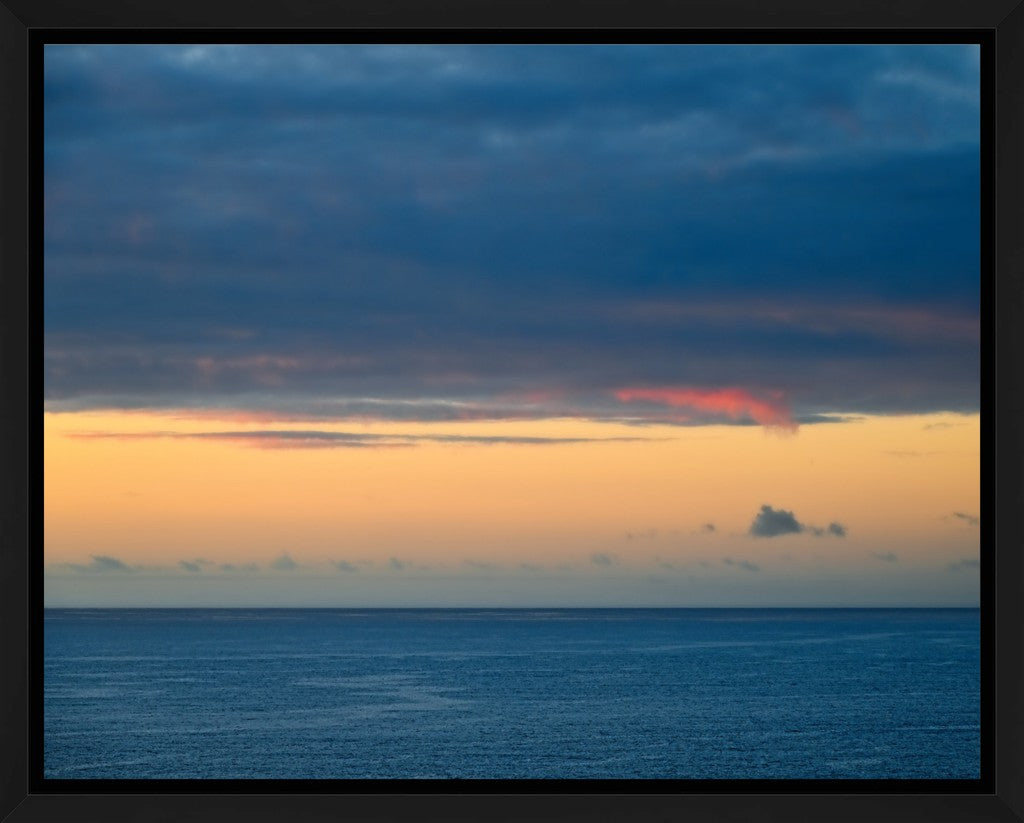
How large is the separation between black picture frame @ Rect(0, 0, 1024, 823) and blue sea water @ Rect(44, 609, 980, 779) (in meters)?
24.9

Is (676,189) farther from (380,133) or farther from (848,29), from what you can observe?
(848,29)

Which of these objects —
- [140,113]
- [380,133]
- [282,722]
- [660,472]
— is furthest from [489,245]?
[282,722]

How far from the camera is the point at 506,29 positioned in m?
1.88

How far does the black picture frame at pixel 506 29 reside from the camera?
6.00 ft

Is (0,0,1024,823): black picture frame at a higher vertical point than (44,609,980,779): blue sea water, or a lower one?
higher

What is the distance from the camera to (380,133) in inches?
1734

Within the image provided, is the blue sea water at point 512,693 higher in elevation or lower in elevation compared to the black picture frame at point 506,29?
lower

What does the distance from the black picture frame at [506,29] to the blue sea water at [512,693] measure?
81.8 ft

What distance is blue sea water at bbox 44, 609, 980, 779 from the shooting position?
3031 centimetres

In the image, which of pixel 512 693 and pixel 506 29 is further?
pixel 512 693

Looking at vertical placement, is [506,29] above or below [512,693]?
above

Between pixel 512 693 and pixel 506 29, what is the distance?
3587 centimetres

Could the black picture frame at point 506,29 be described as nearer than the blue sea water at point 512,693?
Yes

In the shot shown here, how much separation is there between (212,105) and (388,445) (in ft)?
45.4
